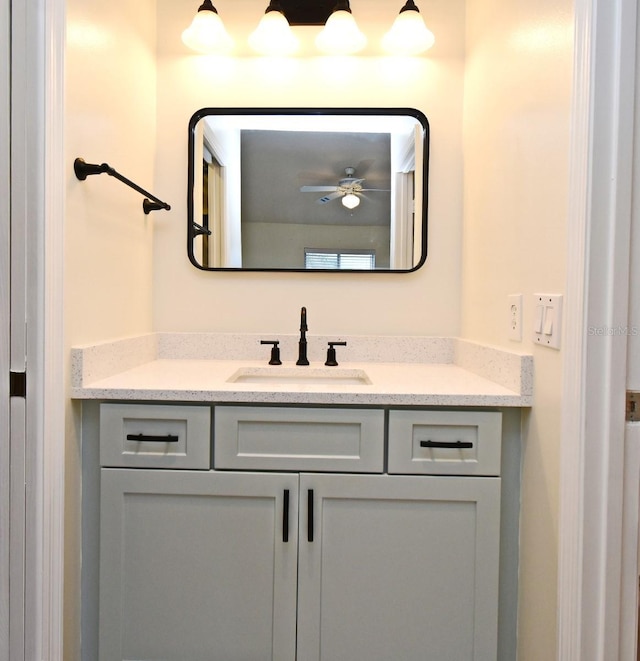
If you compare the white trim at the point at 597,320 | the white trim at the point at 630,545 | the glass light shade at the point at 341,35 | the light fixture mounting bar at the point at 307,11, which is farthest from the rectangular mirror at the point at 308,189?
the white trim at the point at 630,545

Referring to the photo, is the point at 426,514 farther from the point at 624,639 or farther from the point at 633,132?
the point at 633,132

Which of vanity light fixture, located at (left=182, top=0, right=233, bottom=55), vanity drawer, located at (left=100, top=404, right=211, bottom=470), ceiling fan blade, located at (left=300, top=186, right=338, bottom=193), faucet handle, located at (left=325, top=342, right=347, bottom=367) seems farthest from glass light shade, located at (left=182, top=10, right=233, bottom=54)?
vanity drawer, located at (left=100, top=404, right=211, bottom=470)

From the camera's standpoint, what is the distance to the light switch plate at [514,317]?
1.26 metres

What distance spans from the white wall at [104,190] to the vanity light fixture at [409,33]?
35.0 inches

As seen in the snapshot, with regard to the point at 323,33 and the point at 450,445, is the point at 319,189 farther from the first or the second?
the point at 450,445

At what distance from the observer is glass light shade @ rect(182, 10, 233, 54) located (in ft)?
5.35

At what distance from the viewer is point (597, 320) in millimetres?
941

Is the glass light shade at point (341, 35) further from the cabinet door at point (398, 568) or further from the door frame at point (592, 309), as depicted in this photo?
the cabinet door at point (398, 568)

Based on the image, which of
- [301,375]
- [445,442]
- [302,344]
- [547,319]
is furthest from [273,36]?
[445,442]

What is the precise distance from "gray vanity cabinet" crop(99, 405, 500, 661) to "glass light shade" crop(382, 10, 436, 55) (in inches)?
50.9

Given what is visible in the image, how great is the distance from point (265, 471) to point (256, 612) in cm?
37

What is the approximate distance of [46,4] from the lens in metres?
1.05

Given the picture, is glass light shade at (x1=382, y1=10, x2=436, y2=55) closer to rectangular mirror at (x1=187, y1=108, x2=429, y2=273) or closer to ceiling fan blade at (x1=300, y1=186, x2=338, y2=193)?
rectangular mirror at (x1=187, y1=108, x2=429, y2=273)

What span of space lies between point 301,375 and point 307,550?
589mm
